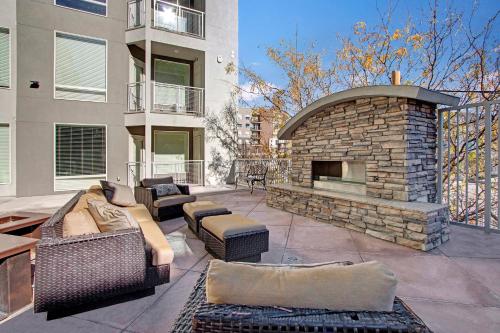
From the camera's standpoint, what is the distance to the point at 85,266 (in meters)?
2.42

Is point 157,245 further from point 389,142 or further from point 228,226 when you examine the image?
point 389,142

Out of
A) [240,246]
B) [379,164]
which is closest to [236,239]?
[240,246]

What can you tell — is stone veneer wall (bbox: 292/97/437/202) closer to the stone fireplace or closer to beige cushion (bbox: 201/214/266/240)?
the stone fireplace

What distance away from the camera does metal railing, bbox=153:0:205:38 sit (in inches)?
430

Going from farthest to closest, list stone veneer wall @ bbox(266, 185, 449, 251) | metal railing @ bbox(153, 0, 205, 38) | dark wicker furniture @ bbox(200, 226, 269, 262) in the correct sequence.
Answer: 1. metal railing @ bbox(153, 0, 205, 38)
2. stone veneer wall @ bbox(266, 185, 449, 251)
3. dark wicker furniture @ bbox(200, 226, 269, 262)

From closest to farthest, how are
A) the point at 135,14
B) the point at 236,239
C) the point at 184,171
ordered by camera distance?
the point at 236,239, the point at 135,14, the point at 184,171

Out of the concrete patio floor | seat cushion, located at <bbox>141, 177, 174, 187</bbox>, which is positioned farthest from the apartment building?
the concrete patio floor

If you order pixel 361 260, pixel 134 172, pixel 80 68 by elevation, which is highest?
pixel 80 68

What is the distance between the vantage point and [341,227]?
5434mm

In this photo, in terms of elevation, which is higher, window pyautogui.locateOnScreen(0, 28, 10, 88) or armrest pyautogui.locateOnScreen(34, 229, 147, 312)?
window pyautogui.locateOnScreen(0, 28, 10, 88)

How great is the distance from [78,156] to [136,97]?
298 centimetres

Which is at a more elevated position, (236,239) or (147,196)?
(147,196)

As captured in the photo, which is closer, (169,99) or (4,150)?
(4,150)

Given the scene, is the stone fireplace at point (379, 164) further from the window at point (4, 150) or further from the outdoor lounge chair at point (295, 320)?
the window at point (4, 150)
